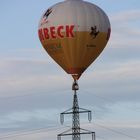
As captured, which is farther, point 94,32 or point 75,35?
point 94,32

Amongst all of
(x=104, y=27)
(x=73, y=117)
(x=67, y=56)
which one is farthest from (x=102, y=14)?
(x=73, y=117)

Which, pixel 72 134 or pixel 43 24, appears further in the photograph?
pixel 43 24

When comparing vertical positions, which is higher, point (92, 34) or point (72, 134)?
point (92, 34)

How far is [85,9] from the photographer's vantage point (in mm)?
80875

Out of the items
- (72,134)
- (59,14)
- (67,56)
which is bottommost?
(72,134)

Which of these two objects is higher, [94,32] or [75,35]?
[94,32]

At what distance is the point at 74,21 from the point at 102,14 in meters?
4.32

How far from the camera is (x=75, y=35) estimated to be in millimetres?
80438

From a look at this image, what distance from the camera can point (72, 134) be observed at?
258ft

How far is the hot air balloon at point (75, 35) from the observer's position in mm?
80438

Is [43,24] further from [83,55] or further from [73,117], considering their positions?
[73,117]

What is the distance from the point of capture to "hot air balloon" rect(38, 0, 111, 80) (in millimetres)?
80438

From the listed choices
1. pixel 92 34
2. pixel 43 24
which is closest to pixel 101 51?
pixel 92 34

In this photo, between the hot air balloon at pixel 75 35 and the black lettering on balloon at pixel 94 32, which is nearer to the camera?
the hot air balloon at pixel 75 35
